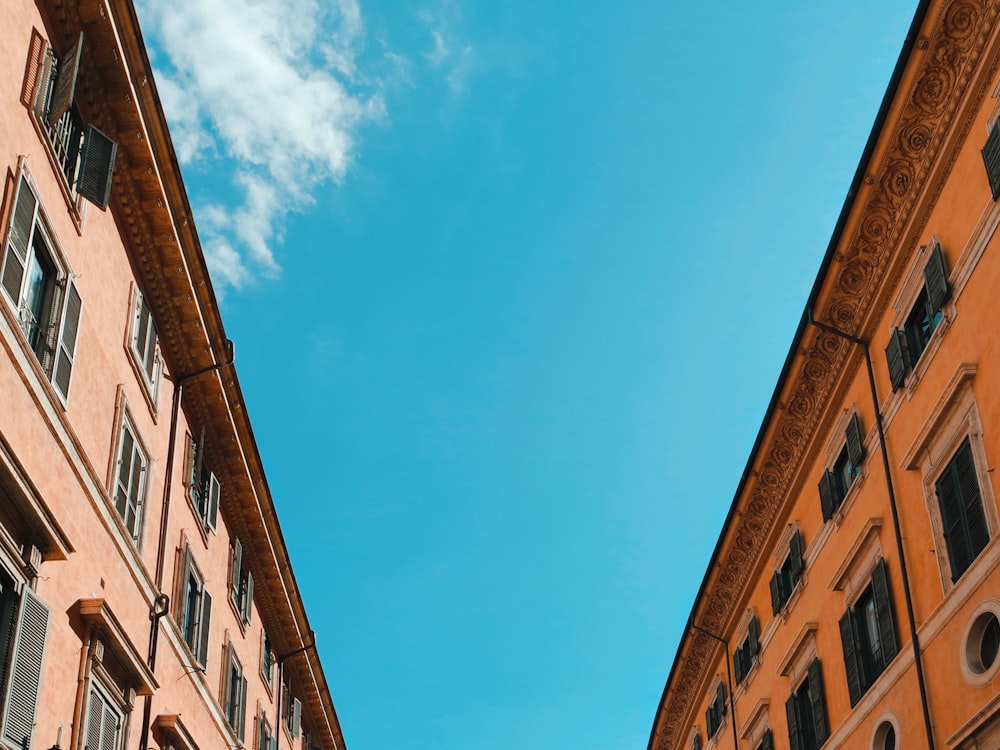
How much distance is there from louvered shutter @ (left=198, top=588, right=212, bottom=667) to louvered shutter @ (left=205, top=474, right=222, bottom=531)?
141cm

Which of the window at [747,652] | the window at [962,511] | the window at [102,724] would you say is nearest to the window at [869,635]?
the window at [962,511]

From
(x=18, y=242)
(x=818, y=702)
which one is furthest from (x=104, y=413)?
(x=818, y=702)

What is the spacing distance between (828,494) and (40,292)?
45.4 ft

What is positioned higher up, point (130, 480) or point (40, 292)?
point (40, 292)

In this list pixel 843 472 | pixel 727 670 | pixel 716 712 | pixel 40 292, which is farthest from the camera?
pixel 716 712

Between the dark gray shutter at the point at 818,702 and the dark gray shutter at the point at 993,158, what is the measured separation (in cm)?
1009

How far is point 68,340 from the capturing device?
576 inches

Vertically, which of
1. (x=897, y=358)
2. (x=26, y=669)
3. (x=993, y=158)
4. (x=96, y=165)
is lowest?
(x=26, y=669)

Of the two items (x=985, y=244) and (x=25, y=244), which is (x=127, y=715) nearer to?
(x=25, y=244)

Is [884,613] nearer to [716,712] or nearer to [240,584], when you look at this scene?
[240,584]

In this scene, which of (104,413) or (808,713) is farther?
(808,713)

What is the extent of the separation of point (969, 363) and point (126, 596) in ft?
38.4

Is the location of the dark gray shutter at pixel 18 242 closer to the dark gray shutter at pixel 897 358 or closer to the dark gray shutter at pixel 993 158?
the dark gray shutter at pixel 993 158

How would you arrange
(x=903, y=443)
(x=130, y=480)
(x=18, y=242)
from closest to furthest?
(x=18, y=242), (x=130, y=480), (x=903, y=443)
